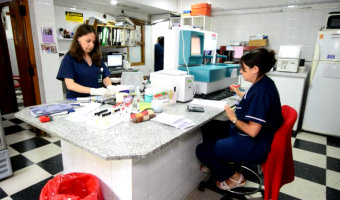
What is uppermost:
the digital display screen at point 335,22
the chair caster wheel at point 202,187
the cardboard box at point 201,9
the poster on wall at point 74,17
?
the cardboard box at point 201,9

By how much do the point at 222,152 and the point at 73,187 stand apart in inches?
41.3

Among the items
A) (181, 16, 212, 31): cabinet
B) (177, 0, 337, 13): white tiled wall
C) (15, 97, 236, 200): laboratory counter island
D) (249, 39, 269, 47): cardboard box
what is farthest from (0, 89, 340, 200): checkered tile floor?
(181, 16, 212, 31): cabinet

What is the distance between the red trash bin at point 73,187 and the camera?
50.4 inches

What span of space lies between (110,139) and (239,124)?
0.88 m

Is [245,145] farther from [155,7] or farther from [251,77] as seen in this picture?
[155,7]

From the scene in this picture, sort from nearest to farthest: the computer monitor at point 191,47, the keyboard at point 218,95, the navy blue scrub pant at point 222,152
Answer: the navy blue scrub pant at point 222,152, the keyboard at point 218,95, the computer monitor at point 191,47

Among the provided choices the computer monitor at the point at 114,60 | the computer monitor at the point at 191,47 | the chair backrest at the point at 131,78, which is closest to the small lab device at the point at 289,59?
the computer monitor at the point at 191,47

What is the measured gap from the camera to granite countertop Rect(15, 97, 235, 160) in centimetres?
110

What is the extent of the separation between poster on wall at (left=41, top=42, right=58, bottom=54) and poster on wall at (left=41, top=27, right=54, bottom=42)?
0.05 m

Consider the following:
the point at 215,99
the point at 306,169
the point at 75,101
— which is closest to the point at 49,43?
the point at 75,101

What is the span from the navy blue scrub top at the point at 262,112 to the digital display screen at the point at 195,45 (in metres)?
1.12

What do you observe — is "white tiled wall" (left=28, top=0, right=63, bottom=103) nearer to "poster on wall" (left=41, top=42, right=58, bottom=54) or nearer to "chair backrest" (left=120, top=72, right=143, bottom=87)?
"poster on wall" (left=41, top=42, right=58, bottom=54)

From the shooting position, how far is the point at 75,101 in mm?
1941

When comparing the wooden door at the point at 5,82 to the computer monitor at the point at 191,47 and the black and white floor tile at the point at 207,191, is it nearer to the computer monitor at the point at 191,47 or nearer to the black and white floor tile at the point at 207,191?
the black and white floor tile at the point at 207,191
